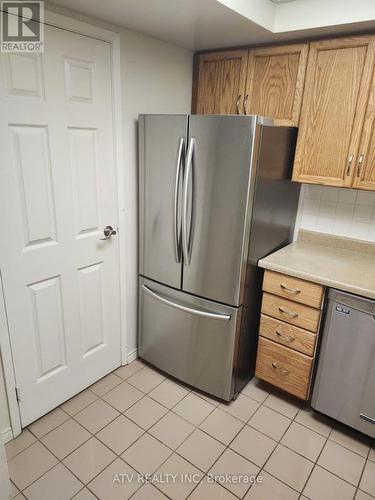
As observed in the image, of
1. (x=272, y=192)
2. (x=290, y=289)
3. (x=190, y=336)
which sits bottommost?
(x=190, y=336)

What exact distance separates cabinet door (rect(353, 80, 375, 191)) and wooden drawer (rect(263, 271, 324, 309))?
60 centimetres

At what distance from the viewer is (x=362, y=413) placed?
1.80m

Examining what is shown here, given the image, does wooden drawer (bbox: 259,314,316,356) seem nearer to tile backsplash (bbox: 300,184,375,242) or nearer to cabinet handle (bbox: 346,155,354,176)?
tile backsplash (bbox: 300,184,375,242)

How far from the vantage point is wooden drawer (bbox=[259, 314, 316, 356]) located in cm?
191

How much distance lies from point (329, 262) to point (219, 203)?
75 centimetres

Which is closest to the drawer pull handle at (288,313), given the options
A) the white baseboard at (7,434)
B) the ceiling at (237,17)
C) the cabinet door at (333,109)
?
the cabinet door at (333,109)

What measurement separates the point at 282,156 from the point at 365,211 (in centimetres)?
66

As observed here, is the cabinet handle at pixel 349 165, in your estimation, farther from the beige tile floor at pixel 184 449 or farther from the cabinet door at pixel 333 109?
the beige tile floor at pixel 184 449

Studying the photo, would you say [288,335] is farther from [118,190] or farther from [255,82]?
[255,82]

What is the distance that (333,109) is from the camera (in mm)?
1840

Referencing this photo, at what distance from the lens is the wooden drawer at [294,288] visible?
5.97 ft

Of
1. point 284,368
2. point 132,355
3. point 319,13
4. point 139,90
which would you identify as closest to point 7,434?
point 132,355

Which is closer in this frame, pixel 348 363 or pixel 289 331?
pixel 348 363
